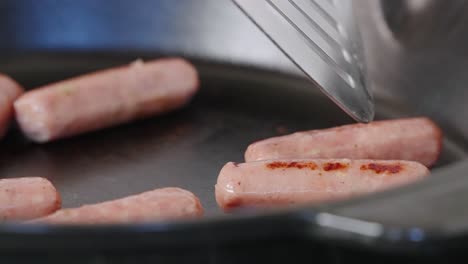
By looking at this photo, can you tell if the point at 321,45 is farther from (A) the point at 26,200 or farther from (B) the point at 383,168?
(A) the point at 26,200

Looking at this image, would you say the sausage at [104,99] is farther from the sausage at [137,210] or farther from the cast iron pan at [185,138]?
the sausage at [137,210]

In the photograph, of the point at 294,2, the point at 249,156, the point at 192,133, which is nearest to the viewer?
the point at 249,156

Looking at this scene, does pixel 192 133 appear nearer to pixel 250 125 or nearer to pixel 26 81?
pixel 250 125

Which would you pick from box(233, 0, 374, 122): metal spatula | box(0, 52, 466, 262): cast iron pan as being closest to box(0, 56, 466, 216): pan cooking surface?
box(0, 52, 466, 262): cast iron pan

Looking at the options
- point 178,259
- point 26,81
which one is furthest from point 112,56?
point 178,259

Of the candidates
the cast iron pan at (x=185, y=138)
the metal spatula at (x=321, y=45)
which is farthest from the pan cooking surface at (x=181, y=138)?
the metal spatula at (x=321, y=45)

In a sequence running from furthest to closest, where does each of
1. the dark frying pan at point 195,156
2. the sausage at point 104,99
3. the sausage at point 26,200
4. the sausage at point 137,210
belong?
the sausage at point 104,99 < the sausage at point 26,200 < the sausage at point 137,210 < the dark frying pan at point 195,156
